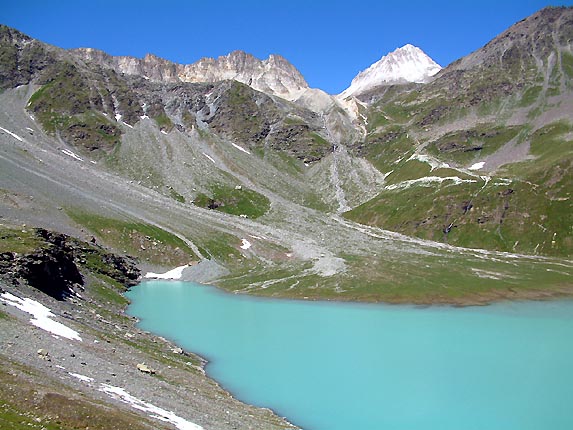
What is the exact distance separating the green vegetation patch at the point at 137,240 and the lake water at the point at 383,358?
1029 inches

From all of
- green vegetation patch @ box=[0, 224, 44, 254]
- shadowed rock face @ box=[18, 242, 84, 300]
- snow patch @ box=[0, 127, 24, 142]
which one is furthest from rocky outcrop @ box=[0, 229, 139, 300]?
snow patch @ box=[0, 127, 24, 142]

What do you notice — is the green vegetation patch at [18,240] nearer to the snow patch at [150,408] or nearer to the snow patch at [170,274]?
the snow patch at [150,408]

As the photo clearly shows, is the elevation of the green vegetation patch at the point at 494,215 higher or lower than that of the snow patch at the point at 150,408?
higher

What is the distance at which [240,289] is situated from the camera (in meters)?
119

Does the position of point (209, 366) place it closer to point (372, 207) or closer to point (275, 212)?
point (275, 212)

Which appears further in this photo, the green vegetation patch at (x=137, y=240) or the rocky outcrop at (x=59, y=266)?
the green vegetation patch at (x=137, y=240)

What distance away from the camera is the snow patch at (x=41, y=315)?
47281 mm

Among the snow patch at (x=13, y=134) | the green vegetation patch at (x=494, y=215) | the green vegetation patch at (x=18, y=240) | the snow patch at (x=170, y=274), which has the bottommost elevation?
the snow patch at (x=170, y=274)

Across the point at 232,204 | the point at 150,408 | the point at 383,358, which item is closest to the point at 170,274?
the point at 232,204

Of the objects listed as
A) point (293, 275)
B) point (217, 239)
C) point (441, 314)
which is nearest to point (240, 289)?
point (293, 275)

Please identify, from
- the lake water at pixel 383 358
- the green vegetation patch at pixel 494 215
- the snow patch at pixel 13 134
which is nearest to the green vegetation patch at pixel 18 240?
the lake water at pixel 383 358

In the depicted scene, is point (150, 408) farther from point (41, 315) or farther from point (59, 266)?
point (59, 266)

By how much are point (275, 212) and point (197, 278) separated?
65494 millimetres

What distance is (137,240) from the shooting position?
442 feet
